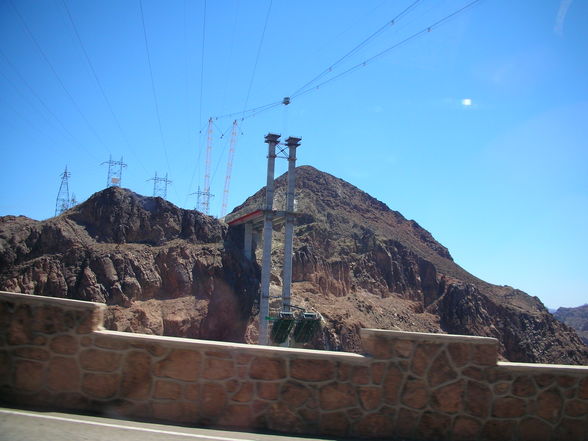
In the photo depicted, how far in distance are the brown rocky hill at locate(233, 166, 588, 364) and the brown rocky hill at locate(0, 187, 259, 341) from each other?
30.8 feet

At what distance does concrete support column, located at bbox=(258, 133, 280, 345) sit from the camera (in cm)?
4841

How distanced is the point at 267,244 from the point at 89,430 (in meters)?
45.7

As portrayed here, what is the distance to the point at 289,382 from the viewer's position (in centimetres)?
520

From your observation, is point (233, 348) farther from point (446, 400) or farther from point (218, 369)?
point (446, 400)

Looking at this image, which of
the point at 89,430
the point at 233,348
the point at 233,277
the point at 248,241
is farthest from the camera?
the point at 248,241

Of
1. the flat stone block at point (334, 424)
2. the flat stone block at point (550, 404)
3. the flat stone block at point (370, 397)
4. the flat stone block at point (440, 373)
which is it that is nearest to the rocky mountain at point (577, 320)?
the flat stone block at point (550, 404)

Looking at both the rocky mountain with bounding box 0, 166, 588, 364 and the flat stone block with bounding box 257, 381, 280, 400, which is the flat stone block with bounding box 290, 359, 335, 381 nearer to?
the flat stone block with bounding box 257, 381, 280, 400

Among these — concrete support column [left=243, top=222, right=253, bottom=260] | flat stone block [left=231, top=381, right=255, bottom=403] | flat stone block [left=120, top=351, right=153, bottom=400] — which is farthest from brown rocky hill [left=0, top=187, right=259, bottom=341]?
flat stone block [left=231, top=381, right=255, bottom=403]

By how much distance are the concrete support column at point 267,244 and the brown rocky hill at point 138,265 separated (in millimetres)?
2948

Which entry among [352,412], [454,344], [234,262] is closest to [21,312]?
[352,412]

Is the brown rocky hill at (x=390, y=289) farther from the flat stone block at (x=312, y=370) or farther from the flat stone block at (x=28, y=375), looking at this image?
the flat stone block at (x=28, y=375)

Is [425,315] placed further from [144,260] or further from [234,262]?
[144,260]

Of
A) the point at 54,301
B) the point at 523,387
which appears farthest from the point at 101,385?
the point at 523,387

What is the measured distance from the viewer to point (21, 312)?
5410 mm
